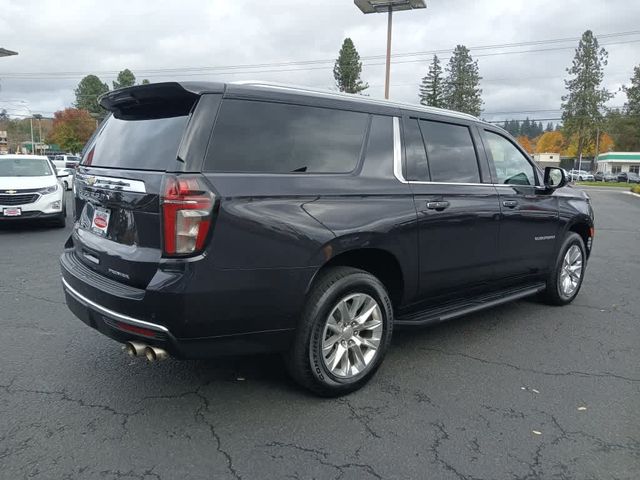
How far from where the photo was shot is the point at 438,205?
3.91 meters

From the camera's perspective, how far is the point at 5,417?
309 centimetres

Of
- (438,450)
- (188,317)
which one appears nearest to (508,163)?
(438,450)

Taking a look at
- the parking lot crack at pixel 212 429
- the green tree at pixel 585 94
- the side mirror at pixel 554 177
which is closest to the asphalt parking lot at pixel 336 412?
the parking lot crack at pixel 212 429

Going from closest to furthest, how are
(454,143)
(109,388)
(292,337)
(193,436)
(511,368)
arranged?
(193,436), (292,337), (109,388), (511,368), (454,143)

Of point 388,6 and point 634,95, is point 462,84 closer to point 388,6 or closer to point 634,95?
point 634,95

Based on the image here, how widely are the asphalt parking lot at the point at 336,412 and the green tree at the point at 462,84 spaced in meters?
68.5

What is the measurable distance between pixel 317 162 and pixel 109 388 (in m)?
2.04

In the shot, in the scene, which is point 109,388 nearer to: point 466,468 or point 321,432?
point 321,432

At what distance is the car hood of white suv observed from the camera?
10.1 metres

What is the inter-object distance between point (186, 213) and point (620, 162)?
89.4 meters

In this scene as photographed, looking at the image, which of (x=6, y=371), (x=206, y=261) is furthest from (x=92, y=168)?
(x=6, y=371)

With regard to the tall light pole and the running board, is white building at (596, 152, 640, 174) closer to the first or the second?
the tall light pole

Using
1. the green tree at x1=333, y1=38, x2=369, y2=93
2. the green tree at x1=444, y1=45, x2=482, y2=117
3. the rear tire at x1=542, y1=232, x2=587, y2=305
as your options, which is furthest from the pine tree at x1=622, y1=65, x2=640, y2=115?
the rear tire at x1=542, y1=232, x2=587, y2=305

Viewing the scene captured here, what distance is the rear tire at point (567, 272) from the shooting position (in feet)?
17.9
